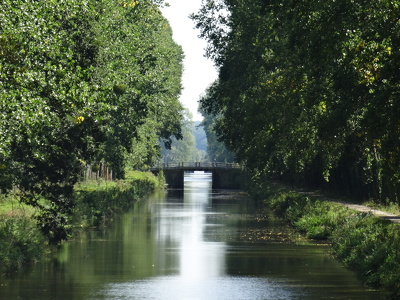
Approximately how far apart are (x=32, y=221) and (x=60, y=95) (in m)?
8.39

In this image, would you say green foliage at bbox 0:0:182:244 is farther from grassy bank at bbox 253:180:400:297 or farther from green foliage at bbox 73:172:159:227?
grassy bank at bbox 253:180:400:297

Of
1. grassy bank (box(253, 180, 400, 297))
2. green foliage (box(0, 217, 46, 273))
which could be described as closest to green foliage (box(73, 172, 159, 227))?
green foliage (box(0, 217, 46, 273))

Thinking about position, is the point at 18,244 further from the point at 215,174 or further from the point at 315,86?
the point at 215,174

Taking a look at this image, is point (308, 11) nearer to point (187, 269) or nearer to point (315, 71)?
point (315, 71)

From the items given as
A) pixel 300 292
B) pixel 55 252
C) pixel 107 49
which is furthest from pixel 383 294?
pixel 107 49

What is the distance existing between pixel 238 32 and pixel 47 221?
20677mm

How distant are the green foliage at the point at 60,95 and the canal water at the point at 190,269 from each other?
3.26 m

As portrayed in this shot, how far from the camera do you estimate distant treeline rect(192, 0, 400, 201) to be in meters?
18.0

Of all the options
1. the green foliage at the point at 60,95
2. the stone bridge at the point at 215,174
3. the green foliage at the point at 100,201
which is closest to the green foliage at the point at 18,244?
the green foliage at the point at 60,95

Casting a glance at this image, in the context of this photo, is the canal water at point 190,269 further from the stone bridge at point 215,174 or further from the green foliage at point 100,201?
the stone bridge at point 215,174

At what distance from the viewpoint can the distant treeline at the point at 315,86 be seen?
709 inches

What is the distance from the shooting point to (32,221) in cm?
3038

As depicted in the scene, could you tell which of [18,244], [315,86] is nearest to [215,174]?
[18,244]

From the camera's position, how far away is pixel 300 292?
2142 centimetres
